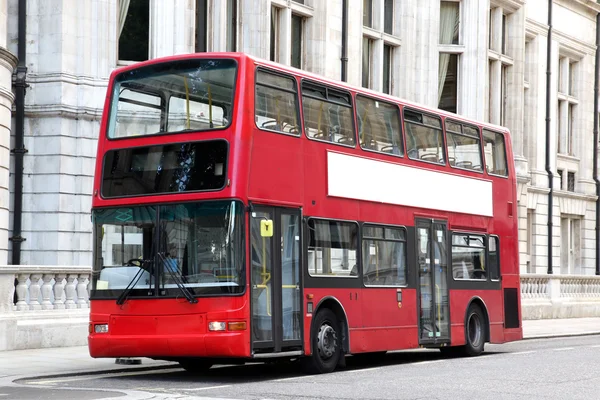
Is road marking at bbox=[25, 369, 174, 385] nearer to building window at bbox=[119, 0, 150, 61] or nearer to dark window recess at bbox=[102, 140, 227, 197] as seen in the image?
dark window recess at bbox=[102, 140, 227, 197]

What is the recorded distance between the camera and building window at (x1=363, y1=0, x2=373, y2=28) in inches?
1438

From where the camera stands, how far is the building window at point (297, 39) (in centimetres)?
3322

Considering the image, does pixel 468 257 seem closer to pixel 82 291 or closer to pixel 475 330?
pixel 475 330

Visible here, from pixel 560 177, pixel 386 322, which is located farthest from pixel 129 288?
pixel 560 177

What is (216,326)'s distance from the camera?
47.2ft

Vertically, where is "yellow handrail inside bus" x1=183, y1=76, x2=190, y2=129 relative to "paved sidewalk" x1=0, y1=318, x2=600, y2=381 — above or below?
above

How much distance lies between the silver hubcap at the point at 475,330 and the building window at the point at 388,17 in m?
18.6

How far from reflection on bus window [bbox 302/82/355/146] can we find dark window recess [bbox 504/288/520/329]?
6.29m

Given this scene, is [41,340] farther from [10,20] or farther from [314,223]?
[10,20]

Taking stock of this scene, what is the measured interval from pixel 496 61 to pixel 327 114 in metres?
27.0

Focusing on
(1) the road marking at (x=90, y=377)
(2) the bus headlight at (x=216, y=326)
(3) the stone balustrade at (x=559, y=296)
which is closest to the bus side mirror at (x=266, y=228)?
(2) the bus headlight at (x=216, y=326)

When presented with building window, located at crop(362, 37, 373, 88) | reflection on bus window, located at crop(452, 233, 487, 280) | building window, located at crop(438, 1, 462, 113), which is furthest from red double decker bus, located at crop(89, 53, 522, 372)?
building window, located at crop(438, 1, 462, 113)

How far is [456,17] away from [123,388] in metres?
29.1

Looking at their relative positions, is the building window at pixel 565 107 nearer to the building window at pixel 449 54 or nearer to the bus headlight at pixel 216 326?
the building window at pixel 449 54
